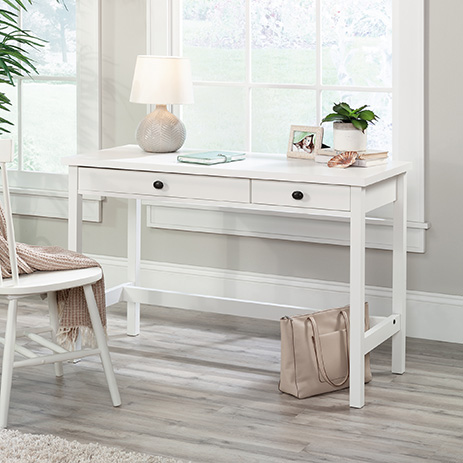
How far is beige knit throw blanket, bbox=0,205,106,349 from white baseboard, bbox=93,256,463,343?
619mm

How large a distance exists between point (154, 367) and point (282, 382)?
1.86ft

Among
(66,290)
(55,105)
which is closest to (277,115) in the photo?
(55,105)

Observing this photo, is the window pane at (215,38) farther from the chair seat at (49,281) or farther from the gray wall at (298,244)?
the chair seat at (49,281)

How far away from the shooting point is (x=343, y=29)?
13.2 ft

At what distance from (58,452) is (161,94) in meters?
1.50

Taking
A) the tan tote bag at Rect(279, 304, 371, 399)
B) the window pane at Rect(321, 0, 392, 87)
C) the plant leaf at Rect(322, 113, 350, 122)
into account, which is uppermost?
the window pane at Rect(321, 0, 392, 87)

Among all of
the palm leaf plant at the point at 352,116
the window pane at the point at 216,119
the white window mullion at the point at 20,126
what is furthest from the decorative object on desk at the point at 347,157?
the white window mullion at the point at 20,126

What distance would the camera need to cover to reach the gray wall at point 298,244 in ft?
12.5

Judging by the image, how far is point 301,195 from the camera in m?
3.20

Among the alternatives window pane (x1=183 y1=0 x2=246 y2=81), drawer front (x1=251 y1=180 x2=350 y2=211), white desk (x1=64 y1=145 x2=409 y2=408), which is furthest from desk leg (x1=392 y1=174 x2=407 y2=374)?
window pane (x1=183 y1=0 x2=246 y2=81)

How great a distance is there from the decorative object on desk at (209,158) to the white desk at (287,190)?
1.8 inches

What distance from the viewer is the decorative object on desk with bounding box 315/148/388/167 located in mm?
3342

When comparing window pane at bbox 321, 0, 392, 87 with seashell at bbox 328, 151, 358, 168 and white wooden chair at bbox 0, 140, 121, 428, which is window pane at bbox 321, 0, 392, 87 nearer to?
seashell at bbox 328, 151, 358, 168

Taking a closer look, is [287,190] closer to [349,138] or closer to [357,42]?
[349,138]
